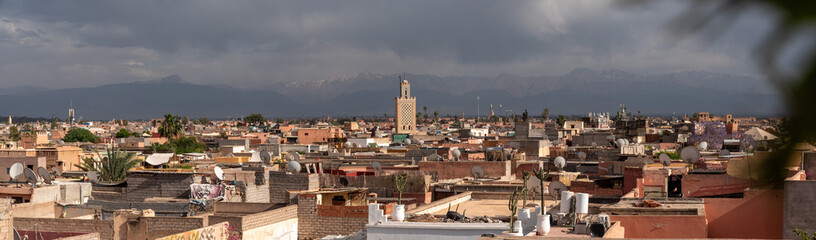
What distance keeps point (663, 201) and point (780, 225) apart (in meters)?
1.97

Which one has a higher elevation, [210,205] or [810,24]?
[810,24]

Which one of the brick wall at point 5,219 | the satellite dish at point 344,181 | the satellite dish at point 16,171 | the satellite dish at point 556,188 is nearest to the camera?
the brick wall at point 5,219

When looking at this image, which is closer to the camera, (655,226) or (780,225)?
(655,226)

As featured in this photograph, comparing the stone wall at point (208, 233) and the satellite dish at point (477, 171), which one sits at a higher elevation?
the satellite dish at point (477, 171)

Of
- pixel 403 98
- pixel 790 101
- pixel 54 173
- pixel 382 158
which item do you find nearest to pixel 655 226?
pixel 790 101

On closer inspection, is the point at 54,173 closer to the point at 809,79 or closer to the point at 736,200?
the point at 736,200

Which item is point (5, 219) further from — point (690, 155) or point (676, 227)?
point (690, 155)

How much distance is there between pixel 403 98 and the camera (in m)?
120

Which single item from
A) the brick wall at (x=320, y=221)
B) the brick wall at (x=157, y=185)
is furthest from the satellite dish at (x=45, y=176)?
the brick wall at (x=320, y=221)

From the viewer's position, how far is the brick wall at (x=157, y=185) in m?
22.8

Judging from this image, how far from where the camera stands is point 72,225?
1599 cm

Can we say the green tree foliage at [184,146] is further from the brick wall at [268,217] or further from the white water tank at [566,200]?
the white water tank at [566,200]

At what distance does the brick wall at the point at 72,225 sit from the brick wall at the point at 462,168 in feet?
52.4

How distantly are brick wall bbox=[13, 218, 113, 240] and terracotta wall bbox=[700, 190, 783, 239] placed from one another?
32.4 ft
